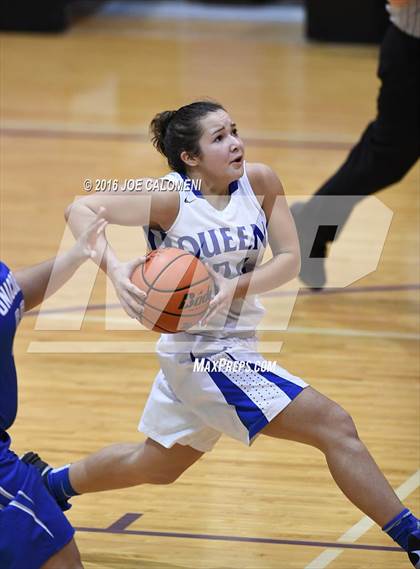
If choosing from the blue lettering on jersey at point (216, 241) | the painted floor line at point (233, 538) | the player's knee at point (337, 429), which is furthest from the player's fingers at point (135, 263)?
the painted floor line at point (233, 538)

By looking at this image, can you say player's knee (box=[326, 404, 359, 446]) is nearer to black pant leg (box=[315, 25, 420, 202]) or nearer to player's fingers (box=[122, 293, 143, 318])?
player's fingers (box=[122, 293, 143, 318])

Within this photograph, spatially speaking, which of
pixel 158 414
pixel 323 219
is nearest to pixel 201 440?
pixel 158 414

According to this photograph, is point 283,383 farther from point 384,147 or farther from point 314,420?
point 384,147

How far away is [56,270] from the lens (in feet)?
11.5

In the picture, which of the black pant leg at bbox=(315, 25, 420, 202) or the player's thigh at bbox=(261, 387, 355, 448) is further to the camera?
the black pant leg at bbox=(315, 25, 420, 202)

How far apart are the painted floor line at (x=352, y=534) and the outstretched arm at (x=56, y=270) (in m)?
1.52

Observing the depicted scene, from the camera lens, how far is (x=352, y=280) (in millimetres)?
7254

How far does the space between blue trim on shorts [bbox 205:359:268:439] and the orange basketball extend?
23 centimetres

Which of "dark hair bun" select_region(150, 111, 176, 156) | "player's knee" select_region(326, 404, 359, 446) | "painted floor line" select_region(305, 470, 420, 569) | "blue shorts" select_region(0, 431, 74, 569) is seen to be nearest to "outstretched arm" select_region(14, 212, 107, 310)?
"blue shorts" select_region(0, 431, 74, 569)

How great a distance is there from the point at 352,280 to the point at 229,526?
2923 mm

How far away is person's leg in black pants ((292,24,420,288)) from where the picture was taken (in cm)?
661

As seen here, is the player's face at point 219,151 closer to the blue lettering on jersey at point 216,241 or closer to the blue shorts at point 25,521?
the blue lettering on jersey at point 216,241

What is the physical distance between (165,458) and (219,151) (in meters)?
1.07

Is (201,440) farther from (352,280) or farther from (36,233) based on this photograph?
(36,233)
